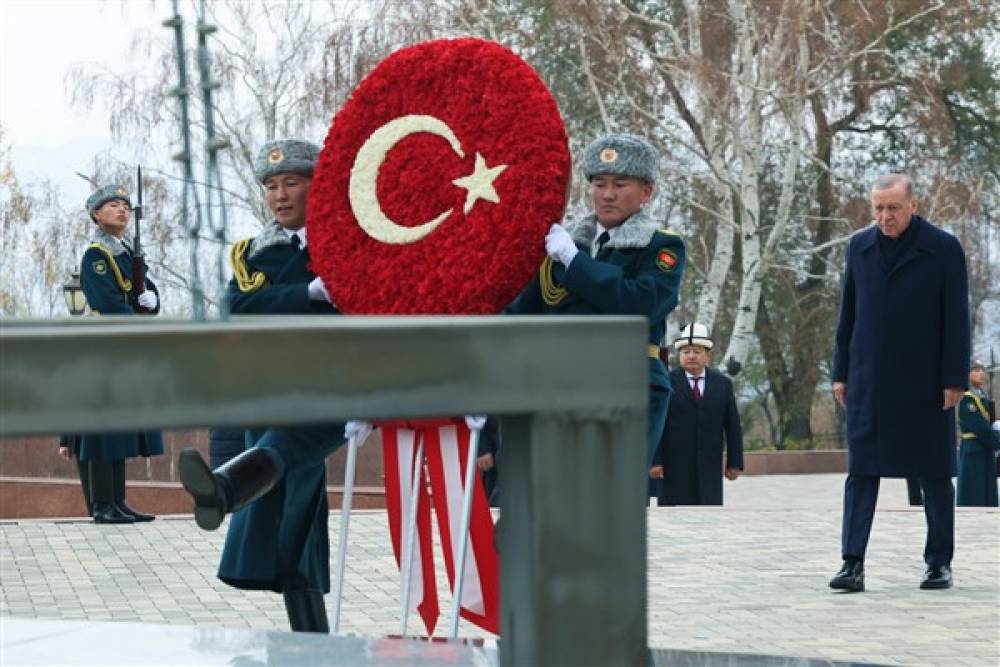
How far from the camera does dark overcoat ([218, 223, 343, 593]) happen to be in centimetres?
571

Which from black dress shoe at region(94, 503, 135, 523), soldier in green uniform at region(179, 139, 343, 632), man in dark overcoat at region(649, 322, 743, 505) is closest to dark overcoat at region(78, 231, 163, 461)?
black dress shoe at region(94, 503, 135, 523)

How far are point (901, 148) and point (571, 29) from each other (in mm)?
6793

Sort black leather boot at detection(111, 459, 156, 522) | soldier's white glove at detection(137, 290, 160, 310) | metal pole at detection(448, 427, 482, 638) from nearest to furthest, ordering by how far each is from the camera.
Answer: metal pole at detection(448, 427, 482, 638)
soldier's white glove at detection(137, 290, 160, 310)
black leather boot at detection(111, 459, 156, 522)

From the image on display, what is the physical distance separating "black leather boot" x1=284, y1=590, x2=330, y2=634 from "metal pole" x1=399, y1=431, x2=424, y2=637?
0.49 meters

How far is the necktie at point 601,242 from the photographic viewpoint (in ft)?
18.7

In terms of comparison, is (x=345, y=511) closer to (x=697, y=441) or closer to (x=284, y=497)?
(x=284, y=497)

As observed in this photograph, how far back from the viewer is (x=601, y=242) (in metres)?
5.74

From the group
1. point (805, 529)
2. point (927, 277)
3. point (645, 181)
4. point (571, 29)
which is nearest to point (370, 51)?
point (571, 29)

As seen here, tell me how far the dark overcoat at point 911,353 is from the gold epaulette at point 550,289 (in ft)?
9.98

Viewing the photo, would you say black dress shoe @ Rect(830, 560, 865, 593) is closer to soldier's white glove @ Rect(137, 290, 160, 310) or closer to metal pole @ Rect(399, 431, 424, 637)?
metal pole @ Rect(399, 431, 424, 637)

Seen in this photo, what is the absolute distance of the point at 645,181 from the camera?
5.79m

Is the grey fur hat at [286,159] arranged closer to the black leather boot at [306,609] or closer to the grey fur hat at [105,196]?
the black leather boot at [306,609]

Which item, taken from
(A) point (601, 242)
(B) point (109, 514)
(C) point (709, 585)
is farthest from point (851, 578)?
(B) point (109, 514)

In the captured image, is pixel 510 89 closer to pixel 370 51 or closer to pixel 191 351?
pixel 191 351
